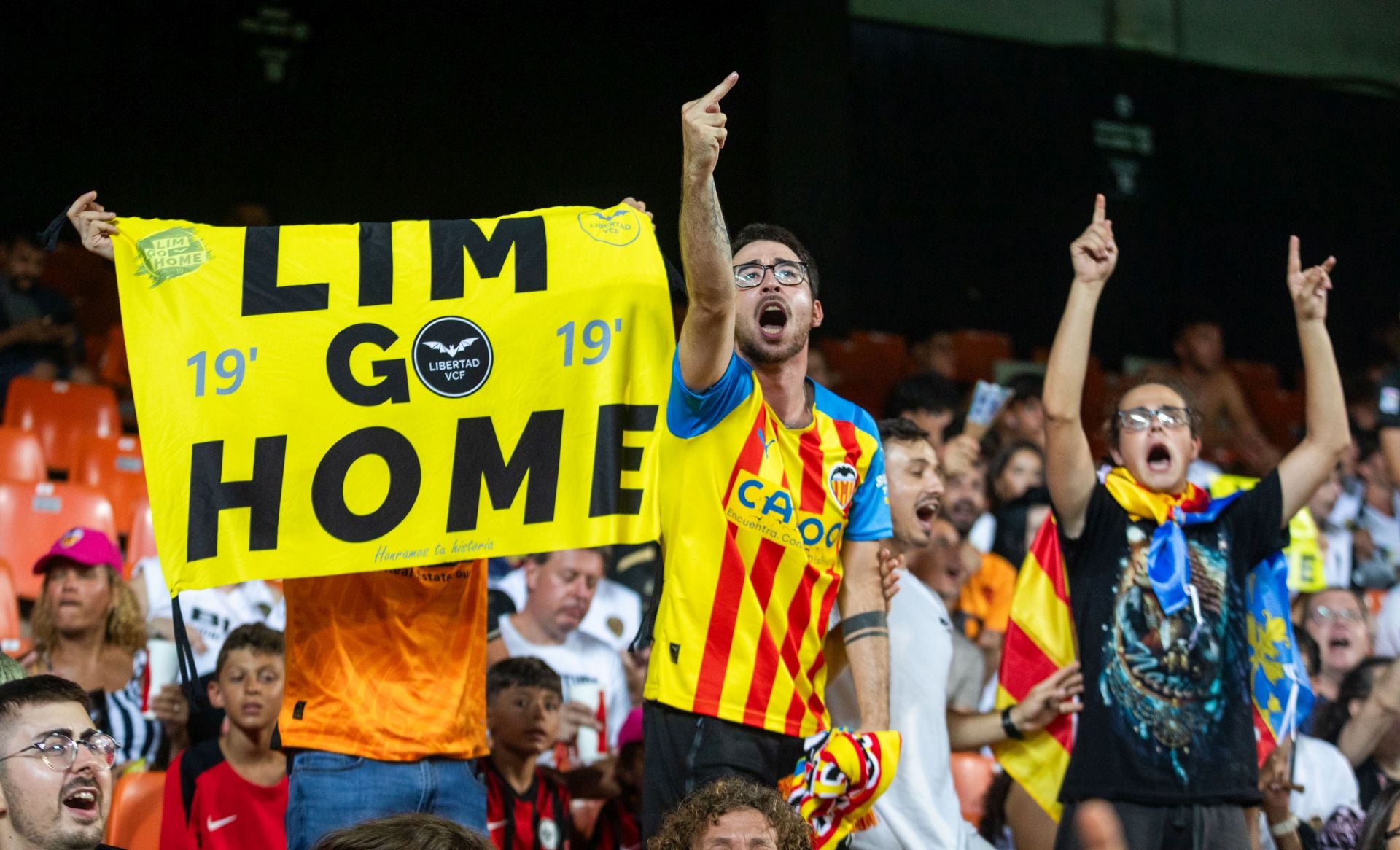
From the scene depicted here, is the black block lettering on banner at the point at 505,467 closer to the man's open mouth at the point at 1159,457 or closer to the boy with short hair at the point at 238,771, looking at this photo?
the boy with short hair at the point at 238,771

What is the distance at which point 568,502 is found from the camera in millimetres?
3922

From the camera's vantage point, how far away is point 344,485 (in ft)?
12.7

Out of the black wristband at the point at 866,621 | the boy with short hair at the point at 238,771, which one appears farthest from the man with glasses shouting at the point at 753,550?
the boy with short hair at the point at 238,771

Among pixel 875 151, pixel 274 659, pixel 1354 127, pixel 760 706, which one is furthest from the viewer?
pixel 1354 127

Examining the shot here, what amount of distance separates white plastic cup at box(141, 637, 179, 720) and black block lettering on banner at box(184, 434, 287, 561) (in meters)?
1.98

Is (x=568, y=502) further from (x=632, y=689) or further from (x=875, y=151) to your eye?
(x=875, y=151)

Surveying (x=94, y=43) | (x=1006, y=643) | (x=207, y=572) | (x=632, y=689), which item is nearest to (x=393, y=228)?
(x=207, y=572)

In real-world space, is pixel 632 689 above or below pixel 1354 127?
below

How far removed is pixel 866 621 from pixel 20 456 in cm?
519

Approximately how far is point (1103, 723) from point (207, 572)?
7.51ft

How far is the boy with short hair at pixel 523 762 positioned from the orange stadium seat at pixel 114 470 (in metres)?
3.28

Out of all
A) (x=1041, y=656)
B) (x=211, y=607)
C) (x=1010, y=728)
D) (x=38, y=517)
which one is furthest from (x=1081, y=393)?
(x=38, y=517)

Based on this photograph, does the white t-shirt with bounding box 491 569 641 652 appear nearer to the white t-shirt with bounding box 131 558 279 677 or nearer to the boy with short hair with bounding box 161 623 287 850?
the white t-shirt with bounding box 131 558 279 677

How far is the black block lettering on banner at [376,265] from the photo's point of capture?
13.0 feet
